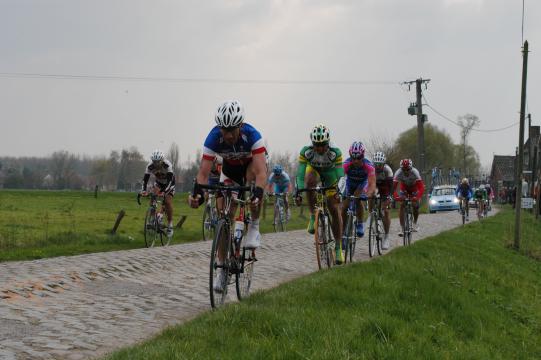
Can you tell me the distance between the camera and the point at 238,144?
704cm

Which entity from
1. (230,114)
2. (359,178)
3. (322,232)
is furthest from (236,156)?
(359,178)

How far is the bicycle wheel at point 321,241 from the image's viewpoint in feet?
31.7

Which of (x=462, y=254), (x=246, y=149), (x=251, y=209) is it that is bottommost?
(x=462, y=254)

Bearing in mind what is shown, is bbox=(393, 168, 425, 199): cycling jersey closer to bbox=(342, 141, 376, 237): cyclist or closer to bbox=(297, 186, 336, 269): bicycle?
bbox=(342, 141, 376, 237): cyclist

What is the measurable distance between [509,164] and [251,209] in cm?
13523

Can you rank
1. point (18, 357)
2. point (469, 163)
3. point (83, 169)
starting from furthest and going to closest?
point (83, 169), point (469, 163), point (18, 357)

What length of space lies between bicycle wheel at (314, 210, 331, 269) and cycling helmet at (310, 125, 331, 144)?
1127 mm

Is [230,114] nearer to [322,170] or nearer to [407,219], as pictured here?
[322,170]

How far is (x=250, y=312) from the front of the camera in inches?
230

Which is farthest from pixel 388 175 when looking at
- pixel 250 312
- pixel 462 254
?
pixel 250 312

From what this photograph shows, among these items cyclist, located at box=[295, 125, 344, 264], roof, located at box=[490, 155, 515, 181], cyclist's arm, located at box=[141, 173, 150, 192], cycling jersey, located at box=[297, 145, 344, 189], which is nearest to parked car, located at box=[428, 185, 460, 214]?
cyclist's arm, located at box=[141, 173, 150, 192]

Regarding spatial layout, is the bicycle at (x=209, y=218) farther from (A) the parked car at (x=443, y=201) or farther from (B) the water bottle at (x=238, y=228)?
(A) the parked car at (x=443, y=201)

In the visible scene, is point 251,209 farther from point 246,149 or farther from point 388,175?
point 388,175

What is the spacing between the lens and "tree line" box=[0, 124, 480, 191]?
A: 121m
